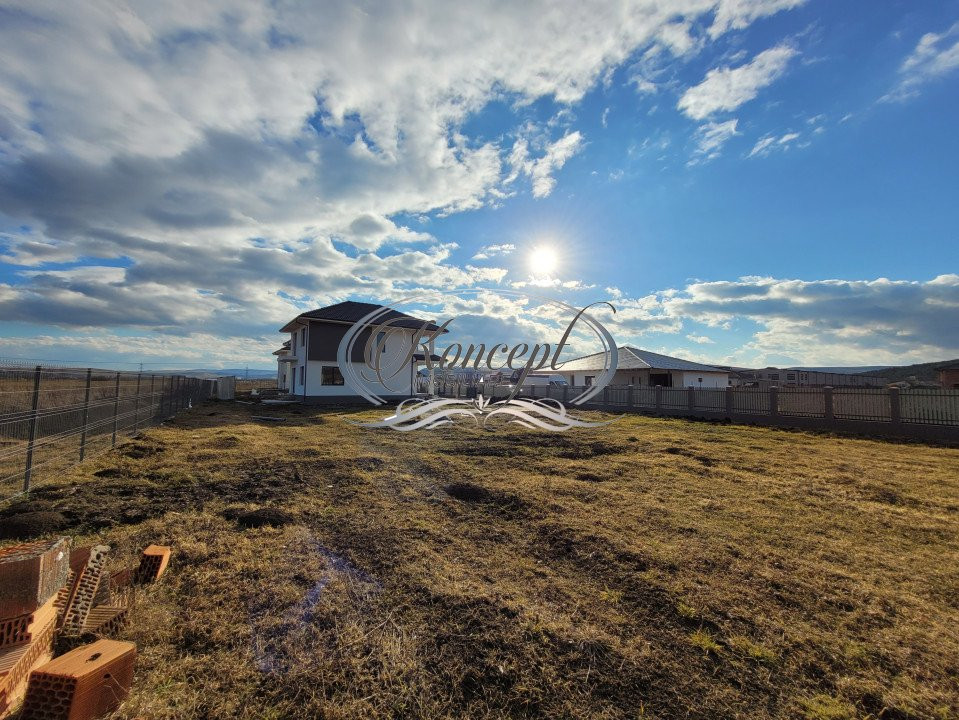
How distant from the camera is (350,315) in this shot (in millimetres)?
28312

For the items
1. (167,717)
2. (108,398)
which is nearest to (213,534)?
(167,717)

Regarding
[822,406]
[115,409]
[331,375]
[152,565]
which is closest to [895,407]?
[822,406]

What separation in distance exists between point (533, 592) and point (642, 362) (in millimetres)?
32003

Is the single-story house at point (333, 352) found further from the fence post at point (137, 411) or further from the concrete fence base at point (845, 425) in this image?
the concrete fence base at point (845, 425)

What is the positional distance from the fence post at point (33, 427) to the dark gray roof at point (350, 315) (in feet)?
64.2

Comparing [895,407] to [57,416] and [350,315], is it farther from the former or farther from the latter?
[350,315]

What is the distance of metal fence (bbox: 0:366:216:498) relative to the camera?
6.08m

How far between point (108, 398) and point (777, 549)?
12.8 metres

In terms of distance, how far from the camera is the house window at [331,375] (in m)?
27.8

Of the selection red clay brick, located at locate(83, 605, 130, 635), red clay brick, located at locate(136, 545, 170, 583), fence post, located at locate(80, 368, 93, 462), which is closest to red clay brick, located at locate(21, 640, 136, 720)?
red clay brick, located at locate(83, 605, 130, 635)

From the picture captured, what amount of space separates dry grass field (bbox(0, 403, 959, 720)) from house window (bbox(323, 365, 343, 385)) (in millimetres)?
19464

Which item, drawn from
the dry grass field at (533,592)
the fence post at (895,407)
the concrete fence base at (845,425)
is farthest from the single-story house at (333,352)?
the fence post at (895,407)

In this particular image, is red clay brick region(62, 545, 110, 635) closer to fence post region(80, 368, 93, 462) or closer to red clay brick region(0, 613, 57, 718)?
red clay brick region(0, 613, 57, 718)

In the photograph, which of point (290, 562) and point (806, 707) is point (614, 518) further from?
point (290, 562)
